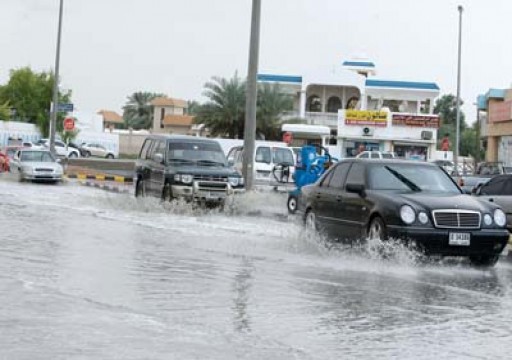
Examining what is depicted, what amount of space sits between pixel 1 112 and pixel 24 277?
72.6 metres

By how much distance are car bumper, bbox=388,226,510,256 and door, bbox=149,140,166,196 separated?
10046 millimetres

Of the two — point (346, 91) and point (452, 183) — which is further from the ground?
point (346, 91)

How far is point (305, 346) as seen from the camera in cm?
700

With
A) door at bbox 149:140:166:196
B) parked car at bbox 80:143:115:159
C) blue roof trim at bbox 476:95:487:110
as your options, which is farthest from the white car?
door at bbox 149:140:166:196

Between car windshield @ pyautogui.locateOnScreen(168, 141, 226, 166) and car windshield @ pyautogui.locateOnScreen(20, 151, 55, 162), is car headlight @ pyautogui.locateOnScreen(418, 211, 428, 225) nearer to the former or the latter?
car windshield @ pyautogui.locateOnScreen(168, 141, 226, 166)

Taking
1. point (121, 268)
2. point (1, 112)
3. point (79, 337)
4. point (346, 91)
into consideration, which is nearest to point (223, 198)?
point (121, 268)

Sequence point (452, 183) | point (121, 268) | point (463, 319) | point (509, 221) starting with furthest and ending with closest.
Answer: point (509, 221)
point (452, 183)
point (121, 268)
point (463, 319)

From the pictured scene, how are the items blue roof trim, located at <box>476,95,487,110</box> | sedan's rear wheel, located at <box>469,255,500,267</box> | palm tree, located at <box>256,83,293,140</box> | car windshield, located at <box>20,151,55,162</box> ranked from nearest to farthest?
sedan's rear wheel, located at <box>469,255,500,267</box>
car windshield, located at <box>20,151,55,162</box>
palm tree, located at <box>256,83,293,140</box>
blue roof trim, located at <box>476,95,487,110</box>

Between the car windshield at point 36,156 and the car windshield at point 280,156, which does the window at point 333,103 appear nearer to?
the car windshield at point 36,156

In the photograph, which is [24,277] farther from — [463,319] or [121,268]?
[463,319]

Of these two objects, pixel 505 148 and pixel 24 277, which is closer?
pixel 24 277

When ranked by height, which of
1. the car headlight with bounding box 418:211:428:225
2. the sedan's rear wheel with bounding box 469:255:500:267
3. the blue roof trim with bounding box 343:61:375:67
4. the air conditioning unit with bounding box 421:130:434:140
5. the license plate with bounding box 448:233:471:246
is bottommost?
the sedan's rear wheel with bounding box 469:255:500:267

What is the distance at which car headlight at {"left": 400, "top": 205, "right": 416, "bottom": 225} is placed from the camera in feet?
39.2

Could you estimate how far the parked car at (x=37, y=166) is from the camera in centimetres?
3403
